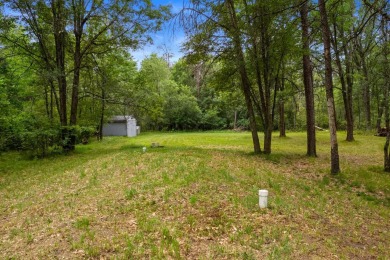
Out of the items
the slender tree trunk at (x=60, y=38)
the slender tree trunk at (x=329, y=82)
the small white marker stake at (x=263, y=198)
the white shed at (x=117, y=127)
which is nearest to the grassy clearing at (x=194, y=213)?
the small white marker stake at (x=263, y=198)

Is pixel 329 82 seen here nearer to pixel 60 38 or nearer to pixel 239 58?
pixel 239 58

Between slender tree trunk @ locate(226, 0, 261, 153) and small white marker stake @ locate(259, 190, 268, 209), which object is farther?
slender tree trunk @ locate(226, 0, 261, 153)

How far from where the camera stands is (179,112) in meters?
41.5

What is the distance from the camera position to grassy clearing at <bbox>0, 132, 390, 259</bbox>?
3.99m

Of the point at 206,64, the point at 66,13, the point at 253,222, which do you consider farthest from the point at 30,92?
the point at 253,222

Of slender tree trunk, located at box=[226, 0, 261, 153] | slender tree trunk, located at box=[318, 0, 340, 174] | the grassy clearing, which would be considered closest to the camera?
the grassy clearing

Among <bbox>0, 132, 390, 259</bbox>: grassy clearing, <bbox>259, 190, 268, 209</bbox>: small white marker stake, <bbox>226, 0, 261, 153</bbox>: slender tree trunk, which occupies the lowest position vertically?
<bbox>0, 132, 390, 259</bbox>: grassy clearing

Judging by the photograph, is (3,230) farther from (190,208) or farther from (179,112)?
(179,112)

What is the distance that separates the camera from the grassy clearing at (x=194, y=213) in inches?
157

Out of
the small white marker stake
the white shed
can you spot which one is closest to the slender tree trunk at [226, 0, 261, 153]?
the small white marker stake

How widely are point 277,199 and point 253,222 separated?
4.59 ft

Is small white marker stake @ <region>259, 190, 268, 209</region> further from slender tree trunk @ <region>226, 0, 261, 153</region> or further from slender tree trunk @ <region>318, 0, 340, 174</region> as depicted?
slender tree trunk @ <region>226, 0, 261, 153</region>

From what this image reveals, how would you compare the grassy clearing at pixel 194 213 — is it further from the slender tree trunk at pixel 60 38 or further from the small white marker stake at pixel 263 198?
the slender tree trunk at pixel 60 38

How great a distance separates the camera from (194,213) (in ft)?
16.4
